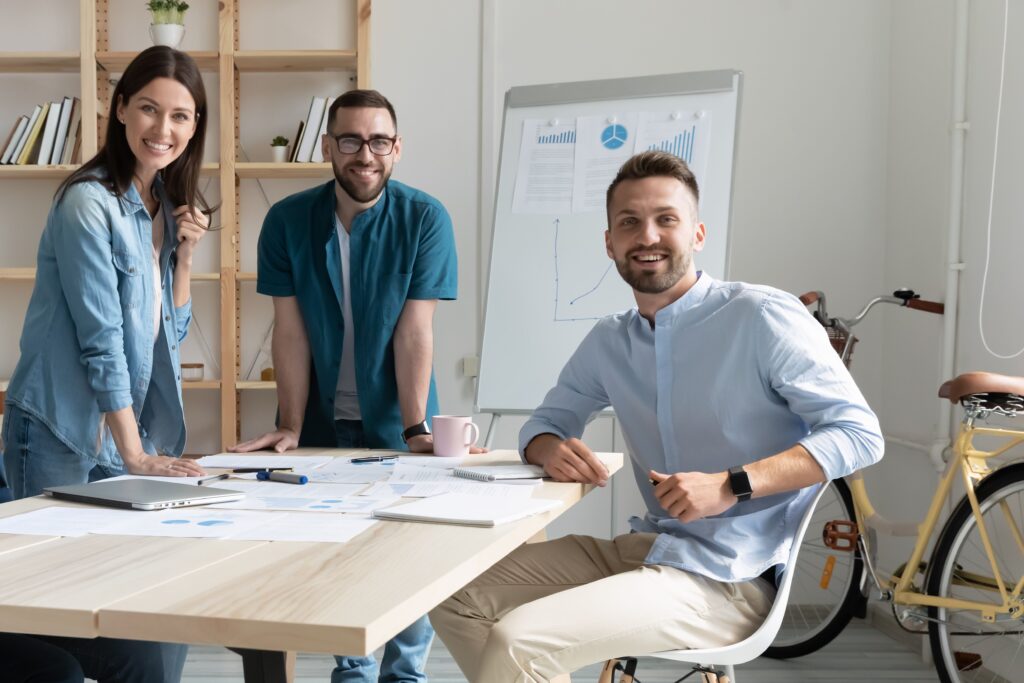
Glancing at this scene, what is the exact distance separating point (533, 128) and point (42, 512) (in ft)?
7.06

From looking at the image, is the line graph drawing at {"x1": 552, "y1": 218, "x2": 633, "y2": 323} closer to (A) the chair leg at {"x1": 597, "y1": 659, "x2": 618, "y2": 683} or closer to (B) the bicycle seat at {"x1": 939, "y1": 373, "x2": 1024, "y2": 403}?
(B) the bicycle seat at {"x1": 939, "y1": 373, "x2": 1024, "y2": 403}

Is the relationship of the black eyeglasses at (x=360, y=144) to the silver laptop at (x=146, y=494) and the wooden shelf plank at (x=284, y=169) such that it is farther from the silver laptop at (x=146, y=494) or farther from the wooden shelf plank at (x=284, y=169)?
the wooden shelf plank at (x=284, y=169)

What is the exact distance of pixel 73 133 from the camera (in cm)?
355

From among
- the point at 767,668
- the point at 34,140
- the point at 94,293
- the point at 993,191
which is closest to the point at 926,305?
the point at 993,191

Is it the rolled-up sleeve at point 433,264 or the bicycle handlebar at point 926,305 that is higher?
the rolled-up sleeve at point 433,264

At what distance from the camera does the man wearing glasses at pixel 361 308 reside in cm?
227

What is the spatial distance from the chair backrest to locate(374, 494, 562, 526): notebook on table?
29 centimetres

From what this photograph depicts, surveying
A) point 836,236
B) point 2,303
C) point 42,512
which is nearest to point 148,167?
point 42,512

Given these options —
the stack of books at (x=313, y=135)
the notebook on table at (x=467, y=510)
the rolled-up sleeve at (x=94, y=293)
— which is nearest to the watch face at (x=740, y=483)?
the notebook on table at (x=467, y=510)

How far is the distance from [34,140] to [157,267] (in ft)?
6.15

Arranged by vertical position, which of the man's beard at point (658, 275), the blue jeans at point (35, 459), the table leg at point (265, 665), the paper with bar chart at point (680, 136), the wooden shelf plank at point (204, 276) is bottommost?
the table leg at point (265, 665)

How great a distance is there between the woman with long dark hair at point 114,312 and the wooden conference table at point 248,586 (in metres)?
0.59

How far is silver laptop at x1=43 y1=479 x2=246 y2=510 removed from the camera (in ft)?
4.42

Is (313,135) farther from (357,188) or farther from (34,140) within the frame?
(357,188)
